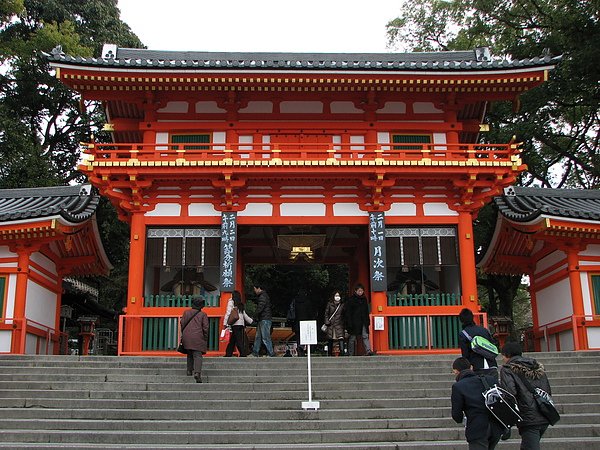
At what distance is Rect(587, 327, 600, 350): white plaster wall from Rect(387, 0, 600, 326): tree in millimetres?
8726

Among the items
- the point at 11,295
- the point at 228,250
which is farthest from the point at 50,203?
the point at 228,250

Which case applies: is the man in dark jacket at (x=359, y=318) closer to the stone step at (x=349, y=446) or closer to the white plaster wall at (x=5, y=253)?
the stone step at (x=349, y=446)

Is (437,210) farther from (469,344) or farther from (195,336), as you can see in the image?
(469,344)

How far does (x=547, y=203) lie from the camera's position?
17766 millimetres

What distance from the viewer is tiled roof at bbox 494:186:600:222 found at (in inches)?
586

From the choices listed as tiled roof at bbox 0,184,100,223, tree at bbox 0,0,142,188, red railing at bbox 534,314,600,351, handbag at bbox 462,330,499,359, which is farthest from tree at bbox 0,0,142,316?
handbag at bbox 462,330,499,359

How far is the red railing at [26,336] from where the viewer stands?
49.1 feet

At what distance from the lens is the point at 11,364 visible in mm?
12352

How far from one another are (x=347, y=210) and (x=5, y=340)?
904 centimetres

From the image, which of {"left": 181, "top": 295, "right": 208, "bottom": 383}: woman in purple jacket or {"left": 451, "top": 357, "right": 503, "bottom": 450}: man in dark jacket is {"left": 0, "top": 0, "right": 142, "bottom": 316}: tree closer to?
{"left": 181, "top": 295, "right": 208, "bottom": 383}: woman in purple jacket

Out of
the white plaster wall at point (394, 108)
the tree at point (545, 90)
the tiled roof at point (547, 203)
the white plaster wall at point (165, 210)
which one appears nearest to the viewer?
the tiled roof at point (547, 203)

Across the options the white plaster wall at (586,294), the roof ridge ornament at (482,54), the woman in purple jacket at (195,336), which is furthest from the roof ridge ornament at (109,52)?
the white plaster wall at (586,294)

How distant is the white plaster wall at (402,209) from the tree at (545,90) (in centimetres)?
849

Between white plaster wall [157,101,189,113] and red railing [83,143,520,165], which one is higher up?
white plaster wall [157,101,189,113]
